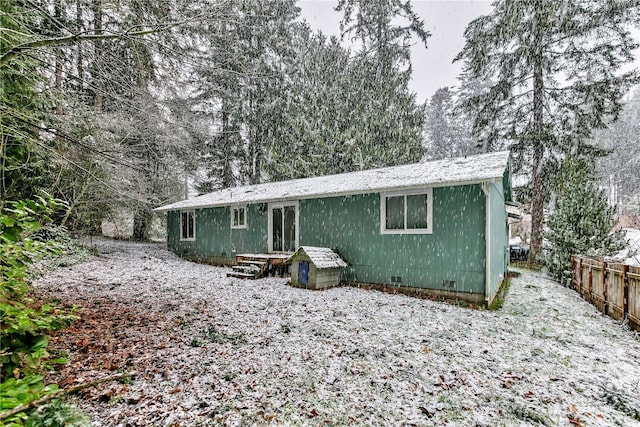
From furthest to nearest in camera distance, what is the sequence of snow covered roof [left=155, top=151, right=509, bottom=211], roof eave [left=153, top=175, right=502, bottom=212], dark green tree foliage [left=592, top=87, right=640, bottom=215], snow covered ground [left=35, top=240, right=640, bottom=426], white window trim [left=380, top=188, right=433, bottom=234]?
dark green tree foliage [left=592, top=87, right=640, bottom=215], white window trim [left=380, top=188, right=433, bottom=234], snow covered roof [left=155, top=151, right=509, bottom=211], roof eave [left=153, top=175, right=502, bottom=212], snow covered ground [left=35, top=240, right=640, bottom=426]

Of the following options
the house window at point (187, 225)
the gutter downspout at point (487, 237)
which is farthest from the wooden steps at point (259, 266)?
the gutter downspout at point (487, 237)

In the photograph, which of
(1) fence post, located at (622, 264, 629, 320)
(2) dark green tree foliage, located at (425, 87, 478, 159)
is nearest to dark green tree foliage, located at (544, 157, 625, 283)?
Answer: (1) fence post, located at (622, 264, 629, 320)

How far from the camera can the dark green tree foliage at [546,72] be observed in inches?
518

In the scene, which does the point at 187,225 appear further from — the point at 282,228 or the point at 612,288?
the point at 612,288

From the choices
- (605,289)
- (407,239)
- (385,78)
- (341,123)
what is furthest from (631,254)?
(385,78)

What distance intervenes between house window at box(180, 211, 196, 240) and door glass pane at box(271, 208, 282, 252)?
461 cm

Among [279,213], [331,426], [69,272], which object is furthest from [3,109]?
[279,213]

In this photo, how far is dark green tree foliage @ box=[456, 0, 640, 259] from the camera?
43.1ft

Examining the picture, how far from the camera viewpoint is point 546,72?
1494 centimetres

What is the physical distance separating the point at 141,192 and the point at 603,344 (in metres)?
14.0

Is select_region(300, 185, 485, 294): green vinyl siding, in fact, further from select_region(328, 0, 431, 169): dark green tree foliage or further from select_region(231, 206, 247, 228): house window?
select_region(328, 0, 431, 169): dark green tree foliage

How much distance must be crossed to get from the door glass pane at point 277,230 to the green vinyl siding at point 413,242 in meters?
1.56

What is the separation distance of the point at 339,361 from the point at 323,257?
15.3ft

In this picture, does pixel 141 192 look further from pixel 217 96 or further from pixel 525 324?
pixel 525 324
